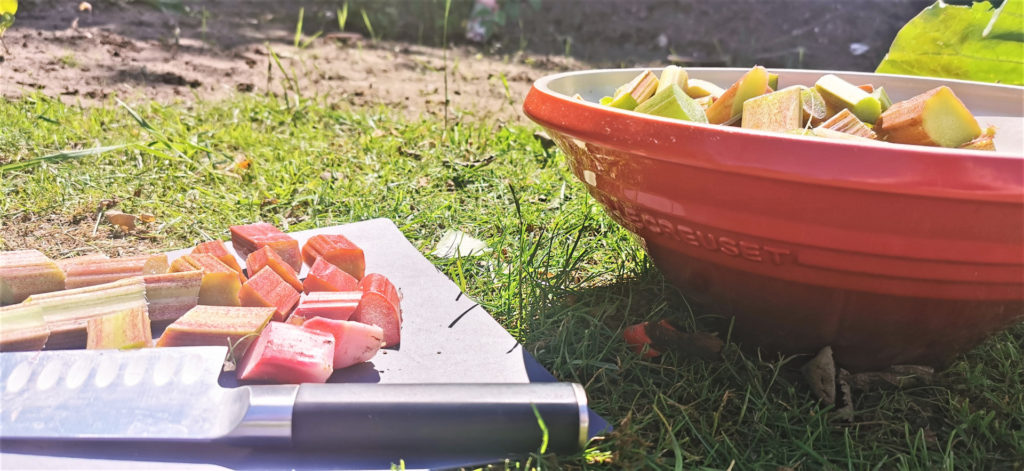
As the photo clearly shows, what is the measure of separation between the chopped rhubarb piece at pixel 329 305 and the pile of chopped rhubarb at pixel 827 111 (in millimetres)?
641

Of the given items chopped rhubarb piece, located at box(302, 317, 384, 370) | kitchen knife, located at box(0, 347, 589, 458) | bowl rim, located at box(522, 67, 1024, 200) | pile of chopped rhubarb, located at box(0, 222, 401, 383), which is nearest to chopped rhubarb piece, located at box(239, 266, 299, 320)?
pile of chopped rhubarb, located at box(0, 222, 401, 383)

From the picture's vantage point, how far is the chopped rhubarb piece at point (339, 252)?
1604 mm

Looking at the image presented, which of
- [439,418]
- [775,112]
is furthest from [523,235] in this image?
[439,418]

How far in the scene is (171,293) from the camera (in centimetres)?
141

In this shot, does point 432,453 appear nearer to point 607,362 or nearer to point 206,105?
point 607,362

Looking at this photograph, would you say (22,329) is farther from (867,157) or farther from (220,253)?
(867,157)

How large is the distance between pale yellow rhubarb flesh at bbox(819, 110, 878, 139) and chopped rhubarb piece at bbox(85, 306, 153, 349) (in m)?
1.22

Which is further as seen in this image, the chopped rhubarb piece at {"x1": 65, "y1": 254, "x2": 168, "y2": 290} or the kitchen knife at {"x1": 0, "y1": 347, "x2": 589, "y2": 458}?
the chopped rhubarb piece at {"x1": 65, "y1": 254, "x2": 168, "y2": 290}

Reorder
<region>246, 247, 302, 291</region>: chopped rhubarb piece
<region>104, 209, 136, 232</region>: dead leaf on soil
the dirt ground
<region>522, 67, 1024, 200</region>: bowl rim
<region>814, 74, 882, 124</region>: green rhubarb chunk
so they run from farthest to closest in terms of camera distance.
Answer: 1. the dirt ground
2. <region>104, 209, 136, 232</region>: dead leaf on soil
3. <region>246, 247, 302, 291</region>: chopped rhubarb piece
4. <region>814, 74, 882, 124</region>: green rhubarb chunk
5. <region>522, 67, 1024, 200</region>: bowl rim

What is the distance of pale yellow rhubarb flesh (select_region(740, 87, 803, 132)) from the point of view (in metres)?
1.27

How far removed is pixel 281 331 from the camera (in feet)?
4.12

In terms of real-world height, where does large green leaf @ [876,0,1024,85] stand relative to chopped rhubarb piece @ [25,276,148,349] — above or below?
above

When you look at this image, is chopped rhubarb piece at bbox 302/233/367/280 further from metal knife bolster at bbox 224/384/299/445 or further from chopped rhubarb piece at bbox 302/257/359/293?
metal knife bolster at bbox 224/384/299/445

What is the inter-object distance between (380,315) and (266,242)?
0.37 meters
